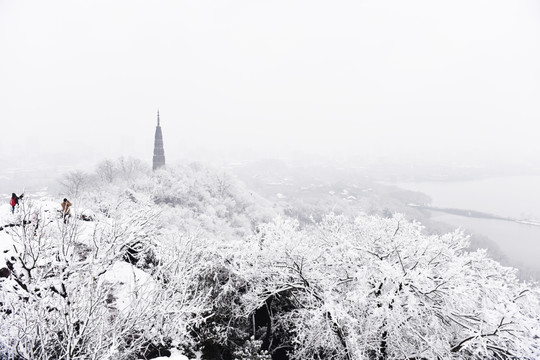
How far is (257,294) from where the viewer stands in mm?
12406

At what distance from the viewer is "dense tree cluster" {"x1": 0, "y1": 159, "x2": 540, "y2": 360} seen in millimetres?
6668

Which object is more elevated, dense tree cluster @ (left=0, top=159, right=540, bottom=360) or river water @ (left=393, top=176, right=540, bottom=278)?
dense tree cluster @ (left=0, top=159, right=540, bottom=360)

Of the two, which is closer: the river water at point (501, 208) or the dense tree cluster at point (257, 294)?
the dense tree cluster at point (257, 294)

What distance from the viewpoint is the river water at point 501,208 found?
5865 centimetres

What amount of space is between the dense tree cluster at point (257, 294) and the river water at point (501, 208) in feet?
161

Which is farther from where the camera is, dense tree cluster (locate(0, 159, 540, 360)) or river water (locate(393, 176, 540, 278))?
river water (locate(393, 176, 540, 278))

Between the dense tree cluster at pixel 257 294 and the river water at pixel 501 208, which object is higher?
the dense tree cluster at pixel 257 294

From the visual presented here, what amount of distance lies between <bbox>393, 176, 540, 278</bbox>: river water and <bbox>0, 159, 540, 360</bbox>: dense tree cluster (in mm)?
49035

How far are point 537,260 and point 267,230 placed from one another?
2528 inches

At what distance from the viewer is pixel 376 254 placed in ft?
36.8

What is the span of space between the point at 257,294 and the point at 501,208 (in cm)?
11392

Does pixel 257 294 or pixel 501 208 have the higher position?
pixel 257 294

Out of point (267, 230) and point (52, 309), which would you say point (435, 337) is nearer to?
point (267, 230)

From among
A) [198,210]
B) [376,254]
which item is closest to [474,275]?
[376,254]
